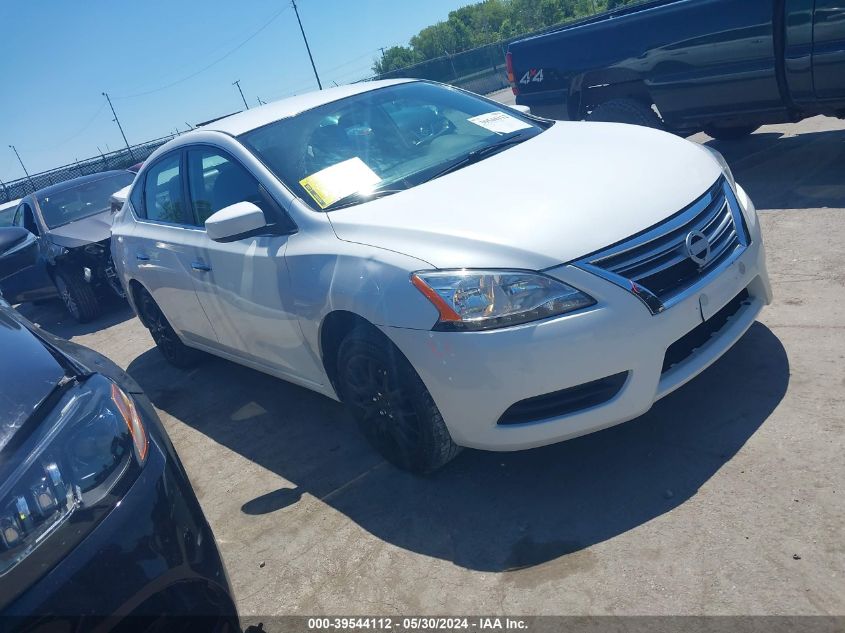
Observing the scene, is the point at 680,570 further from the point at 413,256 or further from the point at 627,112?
the point at 627,112

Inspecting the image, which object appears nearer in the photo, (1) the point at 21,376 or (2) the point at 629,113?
(1) the point at 21,376

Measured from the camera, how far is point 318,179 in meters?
3.63

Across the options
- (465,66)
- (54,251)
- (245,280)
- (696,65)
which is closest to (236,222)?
(245,280)

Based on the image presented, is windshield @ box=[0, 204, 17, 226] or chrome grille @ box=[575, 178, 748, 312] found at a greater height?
windshield @ box=[0, 204, 17, 226]

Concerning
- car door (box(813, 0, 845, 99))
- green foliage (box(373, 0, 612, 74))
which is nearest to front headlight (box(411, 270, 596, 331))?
car door (box(813, 0, 845, 99))

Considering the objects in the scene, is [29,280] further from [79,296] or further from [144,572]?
[144,572]

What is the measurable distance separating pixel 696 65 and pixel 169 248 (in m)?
4.37

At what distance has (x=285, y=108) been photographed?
4270mm

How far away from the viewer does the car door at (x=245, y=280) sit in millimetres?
3602

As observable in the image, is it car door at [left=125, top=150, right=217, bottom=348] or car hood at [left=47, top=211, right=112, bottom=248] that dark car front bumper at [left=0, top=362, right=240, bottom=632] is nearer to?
car door at [left=125, top=150, right=217, bottom=348]

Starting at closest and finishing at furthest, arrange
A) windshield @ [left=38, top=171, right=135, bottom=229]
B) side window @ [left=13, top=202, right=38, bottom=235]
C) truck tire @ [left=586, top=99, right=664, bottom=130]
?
truck tire @ [left=586, top=99, right=664, bottom=130] < windshield @ [left=38, top=171, right=135, bottom=229] < side window @ [left=13, top=202, right=38, bottom=235]

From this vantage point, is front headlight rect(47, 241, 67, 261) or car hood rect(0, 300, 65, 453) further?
front headlight rect(47, 241, 67, 261)

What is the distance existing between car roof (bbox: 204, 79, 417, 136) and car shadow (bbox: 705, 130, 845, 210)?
3.05 m

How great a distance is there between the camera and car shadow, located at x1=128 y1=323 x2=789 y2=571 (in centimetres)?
280
